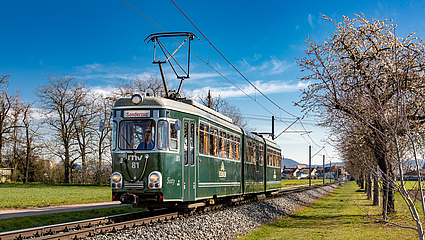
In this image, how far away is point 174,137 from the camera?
34.4 feet

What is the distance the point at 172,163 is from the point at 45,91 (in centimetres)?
3323

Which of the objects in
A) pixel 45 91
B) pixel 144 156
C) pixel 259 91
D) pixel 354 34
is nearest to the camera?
pixel 144 156

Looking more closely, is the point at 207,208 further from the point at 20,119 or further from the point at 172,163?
the point at 20,119

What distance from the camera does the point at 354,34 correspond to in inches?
546

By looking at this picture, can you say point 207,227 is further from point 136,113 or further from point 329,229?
point 329,229

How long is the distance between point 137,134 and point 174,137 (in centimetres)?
103

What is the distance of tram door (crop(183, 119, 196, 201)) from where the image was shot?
10.7 meters

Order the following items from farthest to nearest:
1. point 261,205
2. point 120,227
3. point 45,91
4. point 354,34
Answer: point 45,91 < point 261,205 < point 354,34 < point 120,227

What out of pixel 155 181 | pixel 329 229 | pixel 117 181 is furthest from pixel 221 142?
pixel 329 229

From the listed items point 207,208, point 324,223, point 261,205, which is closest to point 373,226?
point 324,223

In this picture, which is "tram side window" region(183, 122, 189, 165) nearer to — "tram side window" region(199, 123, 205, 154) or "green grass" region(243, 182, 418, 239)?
"tram side window" region(199, 123, 205, 154)

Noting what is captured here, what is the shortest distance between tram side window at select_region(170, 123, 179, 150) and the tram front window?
0.53m

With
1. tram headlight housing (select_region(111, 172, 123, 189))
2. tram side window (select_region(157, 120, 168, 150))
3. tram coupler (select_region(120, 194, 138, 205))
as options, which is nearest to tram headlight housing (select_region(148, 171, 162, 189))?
tram coupler (select_region(120, 194, 138, 205))

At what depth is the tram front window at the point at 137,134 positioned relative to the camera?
10094mm
